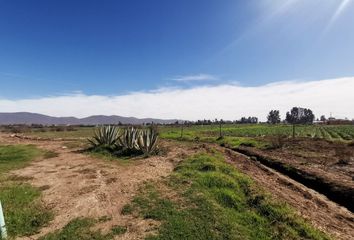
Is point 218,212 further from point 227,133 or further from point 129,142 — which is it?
point 227,133

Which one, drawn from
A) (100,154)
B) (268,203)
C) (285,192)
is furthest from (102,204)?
(100,154)

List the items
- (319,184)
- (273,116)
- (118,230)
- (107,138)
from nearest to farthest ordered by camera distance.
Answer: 1. (118,230)
2. (319,184)
3. (107,138)
4. (273,116)

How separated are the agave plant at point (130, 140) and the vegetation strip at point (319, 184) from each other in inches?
262

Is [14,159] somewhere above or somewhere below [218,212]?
above

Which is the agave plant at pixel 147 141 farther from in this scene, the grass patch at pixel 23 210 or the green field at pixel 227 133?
the green field at pixel 227 133

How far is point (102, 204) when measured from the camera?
303 inches

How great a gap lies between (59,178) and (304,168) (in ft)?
32.7

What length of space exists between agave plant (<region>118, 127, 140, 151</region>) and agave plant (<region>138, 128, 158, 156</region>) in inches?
10.9

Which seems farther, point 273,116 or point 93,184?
point 273,116

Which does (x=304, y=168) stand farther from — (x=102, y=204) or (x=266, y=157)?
(x=102, y=204)

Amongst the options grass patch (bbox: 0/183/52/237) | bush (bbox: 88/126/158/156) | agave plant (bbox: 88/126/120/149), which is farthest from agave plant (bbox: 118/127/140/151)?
grass patch (bbox: 0/183/52/237)

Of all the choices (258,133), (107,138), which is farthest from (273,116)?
(107,138)

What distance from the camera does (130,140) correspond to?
1650cm

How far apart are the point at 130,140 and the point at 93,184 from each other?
6.95 metres
